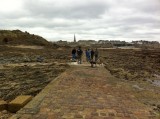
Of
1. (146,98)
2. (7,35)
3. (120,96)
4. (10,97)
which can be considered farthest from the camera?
(7,35)

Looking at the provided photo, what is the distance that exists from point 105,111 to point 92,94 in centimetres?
217

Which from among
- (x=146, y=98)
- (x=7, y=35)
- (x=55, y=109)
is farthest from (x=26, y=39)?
(x=55, y=109)

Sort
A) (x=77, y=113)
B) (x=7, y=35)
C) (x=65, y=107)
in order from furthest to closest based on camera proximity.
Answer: (x=7, y=35) < (x=65, y=107) < (x=77, y=113)

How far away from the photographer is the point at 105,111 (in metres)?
7.27

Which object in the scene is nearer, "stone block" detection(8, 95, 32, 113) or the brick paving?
the brick paving

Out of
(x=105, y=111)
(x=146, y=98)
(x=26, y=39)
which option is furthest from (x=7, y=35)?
(x=105, y=111)

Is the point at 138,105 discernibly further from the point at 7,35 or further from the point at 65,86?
the point at 7,35

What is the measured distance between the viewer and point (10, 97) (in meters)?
10.7

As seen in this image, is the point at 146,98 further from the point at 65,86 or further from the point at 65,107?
the point at 65,107

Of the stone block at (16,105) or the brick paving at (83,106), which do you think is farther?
the stone block at (16,105)

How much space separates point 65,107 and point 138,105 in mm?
2266

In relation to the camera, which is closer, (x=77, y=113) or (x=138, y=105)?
(x=77, y=113)

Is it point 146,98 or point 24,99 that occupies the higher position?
point 24,99

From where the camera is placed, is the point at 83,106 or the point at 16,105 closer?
the point at 83,106
